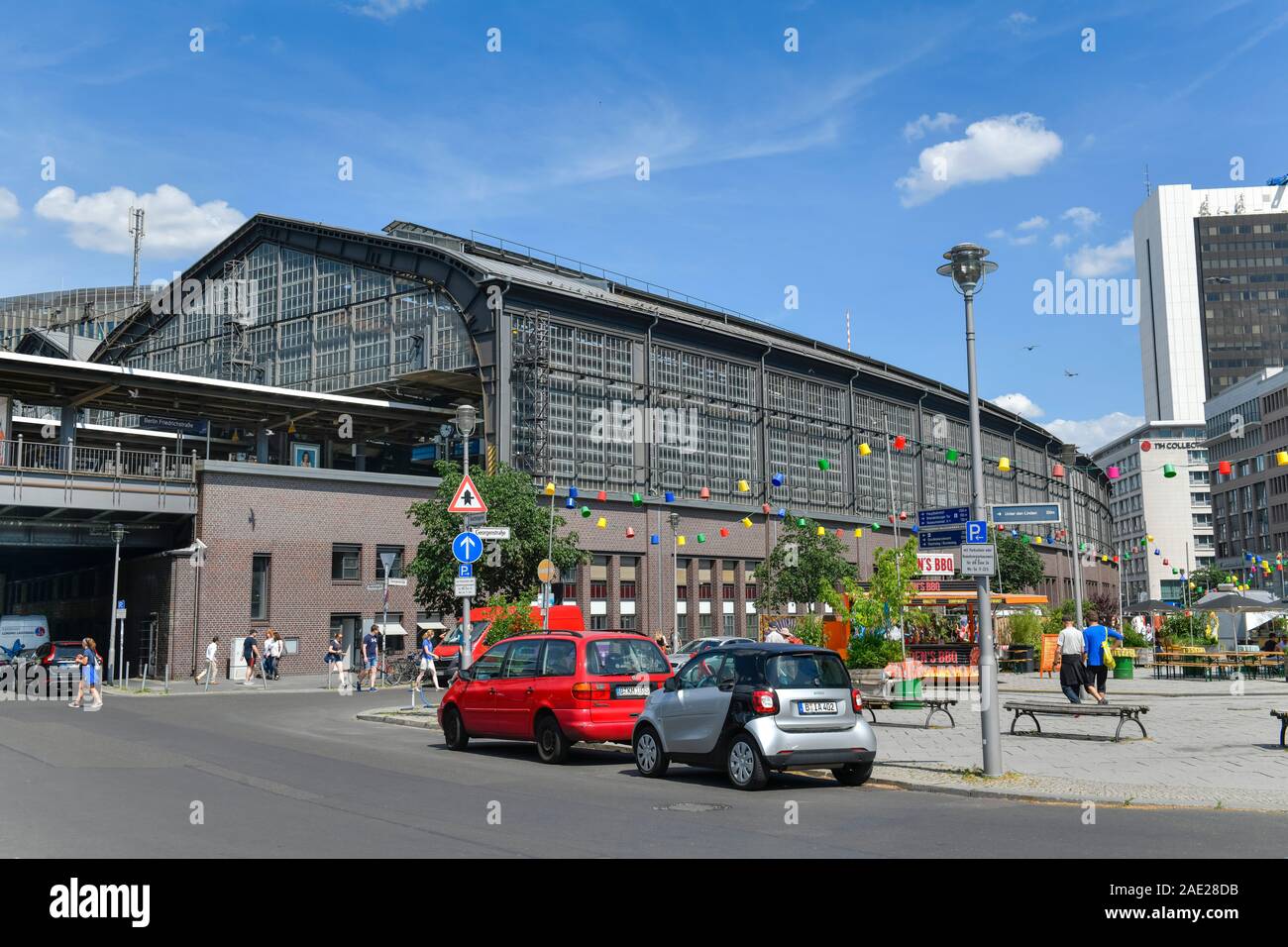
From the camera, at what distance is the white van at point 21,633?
143 ft

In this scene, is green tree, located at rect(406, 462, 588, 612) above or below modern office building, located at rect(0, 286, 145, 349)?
below

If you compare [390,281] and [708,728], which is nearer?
[708,728]

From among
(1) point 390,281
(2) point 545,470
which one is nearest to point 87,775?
(2) point 545,470

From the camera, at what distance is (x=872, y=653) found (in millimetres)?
26016

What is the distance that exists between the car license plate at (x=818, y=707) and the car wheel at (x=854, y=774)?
0.71 meters

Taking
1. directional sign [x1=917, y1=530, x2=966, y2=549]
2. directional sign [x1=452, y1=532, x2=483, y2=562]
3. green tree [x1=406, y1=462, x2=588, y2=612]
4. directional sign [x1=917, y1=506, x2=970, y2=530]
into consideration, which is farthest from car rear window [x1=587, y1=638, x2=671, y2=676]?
green tree [x1=406, y1=462, x2=588, y2=612]

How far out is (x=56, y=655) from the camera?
38.9m

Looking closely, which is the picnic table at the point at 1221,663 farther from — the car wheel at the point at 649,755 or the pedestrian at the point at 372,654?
the pedestrian at the point at 372,654

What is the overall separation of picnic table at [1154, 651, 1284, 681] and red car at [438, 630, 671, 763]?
19.6 meters

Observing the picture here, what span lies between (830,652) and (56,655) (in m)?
33.8

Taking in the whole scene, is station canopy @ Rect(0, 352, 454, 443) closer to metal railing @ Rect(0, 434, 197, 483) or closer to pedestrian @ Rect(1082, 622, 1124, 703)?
metal railing @ Rect(0, 434, 197, 483)

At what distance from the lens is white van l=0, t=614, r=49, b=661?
43656mm

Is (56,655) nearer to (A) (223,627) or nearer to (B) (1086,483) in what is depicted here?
(A) (223,627)

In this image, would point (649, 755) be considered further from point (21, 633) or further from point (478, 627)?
point (21, 633)
